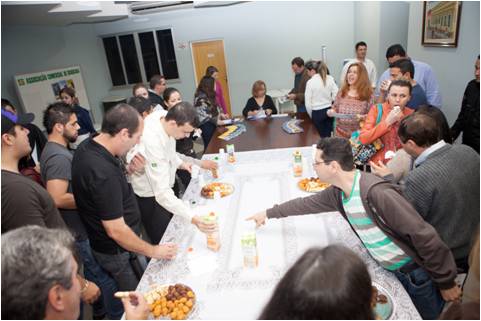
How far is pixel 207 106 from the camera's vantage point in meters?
4.08

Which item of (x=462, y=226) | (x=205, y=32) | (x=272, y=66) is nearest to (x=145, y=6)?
(x=205, y=32)

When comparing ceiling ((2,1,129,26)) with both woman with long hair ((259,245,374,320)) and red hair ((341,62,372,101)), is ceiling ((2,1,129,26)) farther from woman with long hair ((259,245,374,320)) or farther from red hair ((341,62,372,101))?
woman with long hair ((259,245,374,320))

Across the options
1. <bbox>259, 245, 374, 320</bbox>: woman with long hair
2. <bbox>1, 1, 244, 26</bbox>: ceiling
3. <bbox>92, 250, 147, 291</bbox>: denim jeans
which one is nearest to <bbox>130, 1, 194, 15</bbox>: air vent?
<bbox>1, 1, 244, 26</bbox>: ceiling

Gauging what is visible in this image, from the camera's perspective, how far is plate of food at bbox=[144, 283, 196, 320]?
51.3 inches

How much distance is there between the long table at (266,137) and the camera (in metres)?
3.33

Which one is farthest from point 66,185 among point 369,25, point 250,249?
point 369,25

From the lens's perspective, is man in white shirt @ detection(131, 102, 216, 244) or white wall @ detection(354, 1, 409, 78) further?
white wall @ detection(354, 1, 409, 78)

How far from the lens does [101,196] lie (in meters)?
1.58

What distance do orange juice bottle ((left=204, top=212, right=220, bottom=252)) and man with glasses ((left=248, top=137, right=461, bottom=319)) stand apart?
1.92 ft

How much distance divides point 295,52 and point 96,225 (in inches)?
282

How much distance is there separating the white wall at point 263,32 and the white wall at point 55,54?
656 millimetres

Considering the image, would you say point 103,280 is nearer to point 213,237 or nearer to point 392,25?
point 213,237

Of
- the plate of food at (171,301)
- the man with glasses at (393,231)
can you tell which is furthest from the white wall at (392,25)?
the plate of food at (171,301)

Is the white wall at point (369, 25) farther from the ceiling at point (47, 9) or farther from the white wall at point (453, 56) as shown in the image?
the ceiling at point (47, 9)
